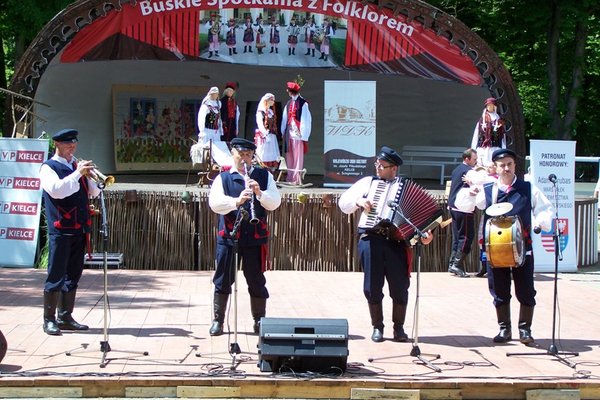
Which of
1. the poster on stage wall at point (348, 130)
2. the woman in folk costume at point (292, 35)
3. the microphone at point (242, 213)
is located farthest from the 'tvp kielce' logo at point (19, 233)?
the woman in folk costume at point (292, 35)

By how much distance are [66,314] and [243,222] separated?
1900mm

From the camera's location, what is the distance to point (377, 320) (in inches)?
328

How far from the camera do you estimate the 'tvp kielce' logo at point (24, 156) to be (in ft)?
42.2

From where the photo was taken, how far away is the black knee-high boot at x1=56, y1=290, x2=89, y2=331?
27.9 ft

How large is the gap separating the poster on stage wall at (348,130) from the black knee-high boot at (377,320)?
699 cm

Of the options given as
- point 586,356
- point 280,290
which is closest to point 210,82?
point 280,290

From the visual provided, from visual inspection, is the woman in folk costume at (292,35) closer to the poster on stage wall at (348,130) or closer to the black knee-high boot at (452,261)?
the poster on stage wall at (348,130)

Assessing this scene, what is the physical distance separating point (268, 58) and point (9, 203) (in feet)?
21.5

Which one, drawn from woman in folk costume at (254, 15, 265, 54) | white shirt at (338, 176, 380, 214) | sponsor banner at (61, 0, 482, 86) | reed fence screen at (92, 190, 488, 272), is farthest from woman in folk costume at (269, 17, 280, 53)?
white shirt at (338, 176, 380, 214)

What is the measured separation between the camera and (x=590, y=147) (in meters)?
32.9

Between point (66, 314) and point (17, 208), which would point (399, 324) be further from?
point (17, 208)

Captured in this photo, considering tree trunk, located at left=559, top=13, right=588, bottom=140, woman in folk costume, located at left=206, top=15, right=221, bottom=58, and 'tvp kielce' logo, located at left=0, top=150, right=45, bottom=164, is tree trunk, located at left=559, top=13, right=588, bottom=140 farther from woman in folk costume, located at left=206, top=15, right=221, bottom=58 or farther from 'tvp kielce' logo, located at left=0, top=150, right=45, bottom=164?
'tvp kielce' logo, located at left=0, top=150, right=45, bottom=164

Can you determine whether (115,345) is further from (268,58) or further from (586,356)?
(268,58)

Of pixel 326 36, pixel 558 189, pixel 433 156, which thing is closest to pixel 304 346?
pixel 558 189
